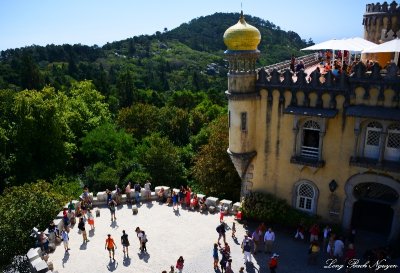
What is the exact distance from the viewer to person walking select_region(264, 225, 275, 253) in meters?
22.0

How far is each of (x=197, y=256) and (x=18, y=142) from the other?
25217mm

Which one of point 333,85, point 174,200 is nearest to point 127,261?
point 174,200

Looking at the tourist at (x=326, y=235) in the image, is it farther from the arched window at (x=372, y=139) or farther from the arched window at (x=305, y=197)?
the arched window at (x=372, y=139)

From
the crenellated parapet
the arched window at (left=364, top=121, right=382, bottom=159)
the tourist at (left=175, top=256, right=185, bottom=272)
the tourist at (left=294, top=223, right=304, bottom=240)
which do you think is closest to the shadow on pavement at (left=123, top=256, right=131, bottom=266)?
the tourist at (left=175, top=256, right=185, bottom=272)

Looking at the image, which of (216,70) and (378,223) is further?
(216,70)

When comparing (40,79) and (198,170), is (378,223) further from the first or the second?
(40,79)

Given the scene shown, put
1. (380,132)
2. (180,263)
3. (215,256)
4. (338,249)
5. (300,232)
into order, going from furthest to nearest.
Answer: (300,232), (380,132), (338,249), (215,256), (180,263)

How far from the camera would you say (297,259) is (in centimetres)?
2192

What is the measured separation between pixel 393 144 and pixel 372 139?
1110 millimetres

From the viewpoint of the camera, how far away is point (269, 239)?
72.4 ft

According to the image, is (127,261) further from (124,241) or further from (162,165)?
(162,165)

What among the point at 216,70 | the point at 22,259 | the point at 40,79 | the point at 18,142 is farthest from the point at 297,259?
the point at 216,70

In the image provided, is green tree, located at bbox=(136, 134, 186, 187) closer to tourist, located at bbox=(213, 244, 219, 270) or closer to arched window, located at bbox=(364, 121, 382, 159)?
tourist, located at bbox=(213, 244, 219, 270)

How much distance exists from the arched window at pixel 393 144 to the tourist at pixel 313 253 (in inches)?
255
